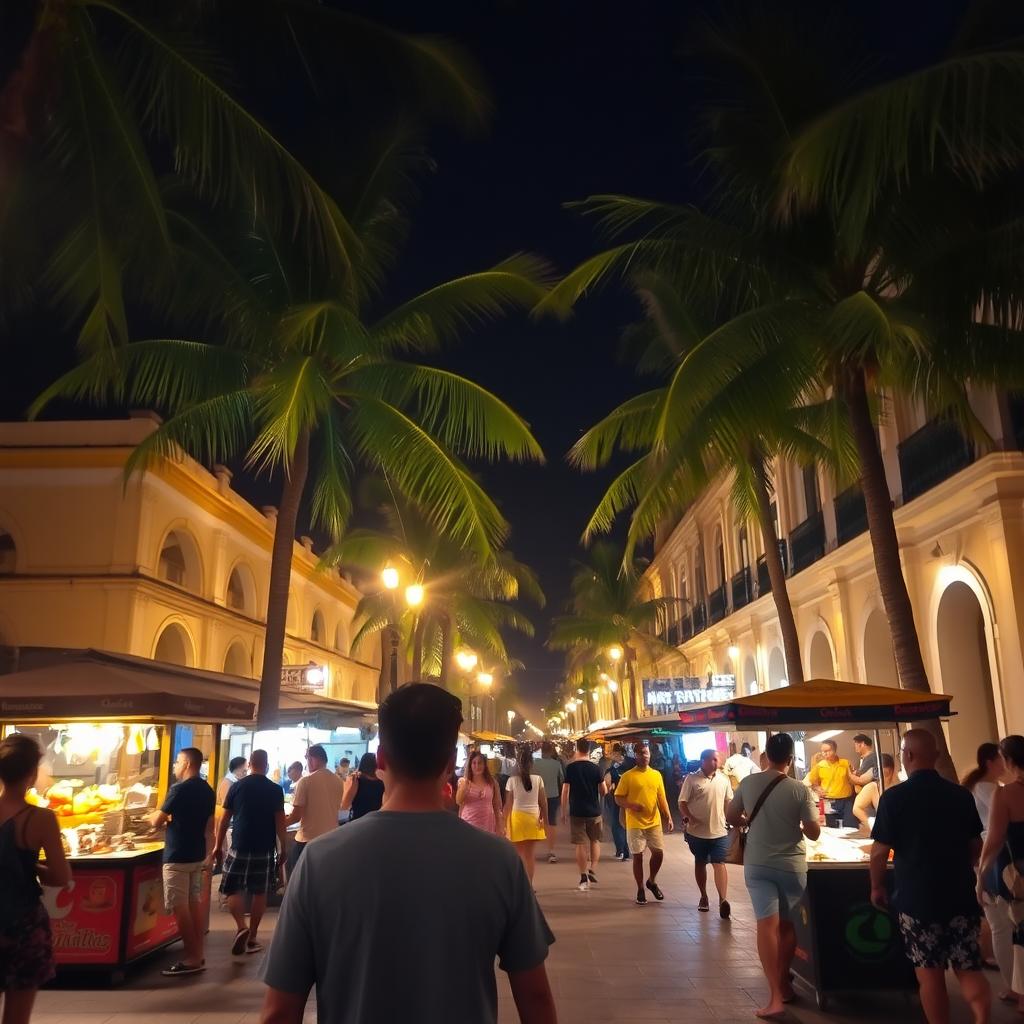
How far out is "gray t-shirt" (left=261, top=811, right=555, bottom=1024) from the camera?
2162mm

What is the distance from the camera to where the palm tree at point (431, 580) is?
25.9 m

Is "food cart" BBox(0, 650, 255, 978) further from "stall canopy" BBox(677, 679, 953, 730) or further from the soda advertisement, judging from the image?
"stall canopy" BBox(677, 679, 953, 730)

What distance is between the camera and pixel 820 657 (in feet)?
76.6

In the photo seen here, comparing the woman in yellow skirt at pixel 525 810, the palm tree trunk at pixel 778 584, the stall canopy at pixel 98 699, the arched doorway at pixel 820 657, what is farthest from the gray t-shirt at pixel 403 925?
the arched doorway at pixel 820 657

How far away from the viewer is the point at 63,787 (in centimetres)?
951

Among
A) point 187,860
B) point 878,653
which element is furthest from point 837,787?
point 187,860

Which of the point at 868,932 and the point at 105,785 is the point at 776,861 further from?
the point at 105,785

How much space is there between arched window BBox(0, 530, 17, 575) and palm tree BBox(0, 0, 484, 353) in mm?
14366

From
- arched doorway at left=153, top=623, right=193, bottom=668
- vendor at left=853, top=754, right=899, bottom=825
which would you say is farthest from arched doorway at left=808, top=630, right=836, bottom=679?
arched doorway at left=153, top=623, right=193, bottom=668

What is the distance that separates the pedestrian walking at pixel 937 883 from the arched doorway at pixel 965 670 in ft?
34.6

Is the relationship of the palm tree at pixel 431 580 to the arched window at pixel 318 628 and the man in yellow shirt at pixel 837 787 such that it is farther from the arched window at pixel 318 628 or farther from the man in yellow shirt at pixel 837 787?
the man in yellow shirt at pixel 837 787

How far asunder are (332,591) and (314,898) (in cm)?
4208

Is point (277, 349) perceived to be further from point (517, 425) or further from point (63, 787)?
point (63, 787)

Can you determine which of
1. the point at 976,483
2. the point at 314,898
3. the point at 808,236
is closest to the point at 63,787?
the point at 314,898
